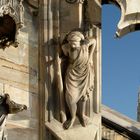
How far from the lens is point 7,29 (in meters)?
8.56

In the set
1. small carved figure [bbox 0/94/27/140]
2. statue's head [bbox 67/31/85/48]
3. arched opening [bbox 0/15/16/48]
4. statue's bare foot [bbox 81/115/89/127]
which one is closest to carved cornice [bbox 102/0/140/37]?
statue's head [bbox 67/31/85/48]

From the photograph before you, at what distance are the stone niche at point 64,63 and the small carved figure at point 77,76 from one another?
54 millimetres

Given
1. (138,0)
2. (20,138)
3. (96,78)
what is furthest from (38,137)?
(138,0)

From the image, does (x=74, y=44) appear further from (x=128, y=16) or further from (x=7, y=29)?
(x=7, y=29)

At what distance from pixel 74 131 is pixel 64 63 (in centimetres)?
77

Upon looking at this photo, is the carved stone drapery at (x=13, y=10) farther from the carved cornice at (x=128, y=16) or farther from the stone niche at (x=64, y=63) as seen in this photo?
the carved cornice at (x=128, y=16)

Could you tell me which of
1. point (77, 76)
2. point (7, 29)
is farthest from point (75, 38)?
point (7, 29)

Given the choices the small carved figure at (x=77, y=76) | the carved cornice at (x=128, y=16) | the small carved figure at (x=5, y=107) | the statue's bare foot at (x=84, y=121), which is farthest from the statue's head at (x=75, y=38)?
the small carved figure at (x=5, y=107)

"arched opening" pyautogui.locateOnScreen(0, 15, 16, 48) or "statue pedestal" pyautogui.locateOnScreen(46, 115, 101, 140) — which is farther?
"statue pedestal" pyautogui.locateOnScreen(46, 115, 101, 140)

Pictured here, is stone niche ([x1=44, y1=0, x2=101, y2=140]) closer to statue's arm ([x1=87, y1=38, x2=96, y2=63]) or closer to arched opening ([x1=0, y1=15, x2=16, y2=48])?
statue's arm ([x1=87, y1=38, x2=96, y2=63])

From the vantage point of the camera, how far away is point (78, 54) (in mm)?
9977

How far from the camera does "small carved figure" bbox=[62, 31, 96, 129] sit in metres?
9.88

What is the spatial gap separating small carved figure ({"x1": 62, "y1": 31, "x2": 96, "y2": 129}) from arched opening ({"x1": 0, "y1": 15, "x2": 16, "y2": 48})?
55.4 inches

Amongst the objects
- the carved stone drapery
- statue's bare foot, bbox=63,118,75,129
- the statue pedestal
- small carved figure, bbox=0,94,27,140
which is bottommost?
the statue pedestal
